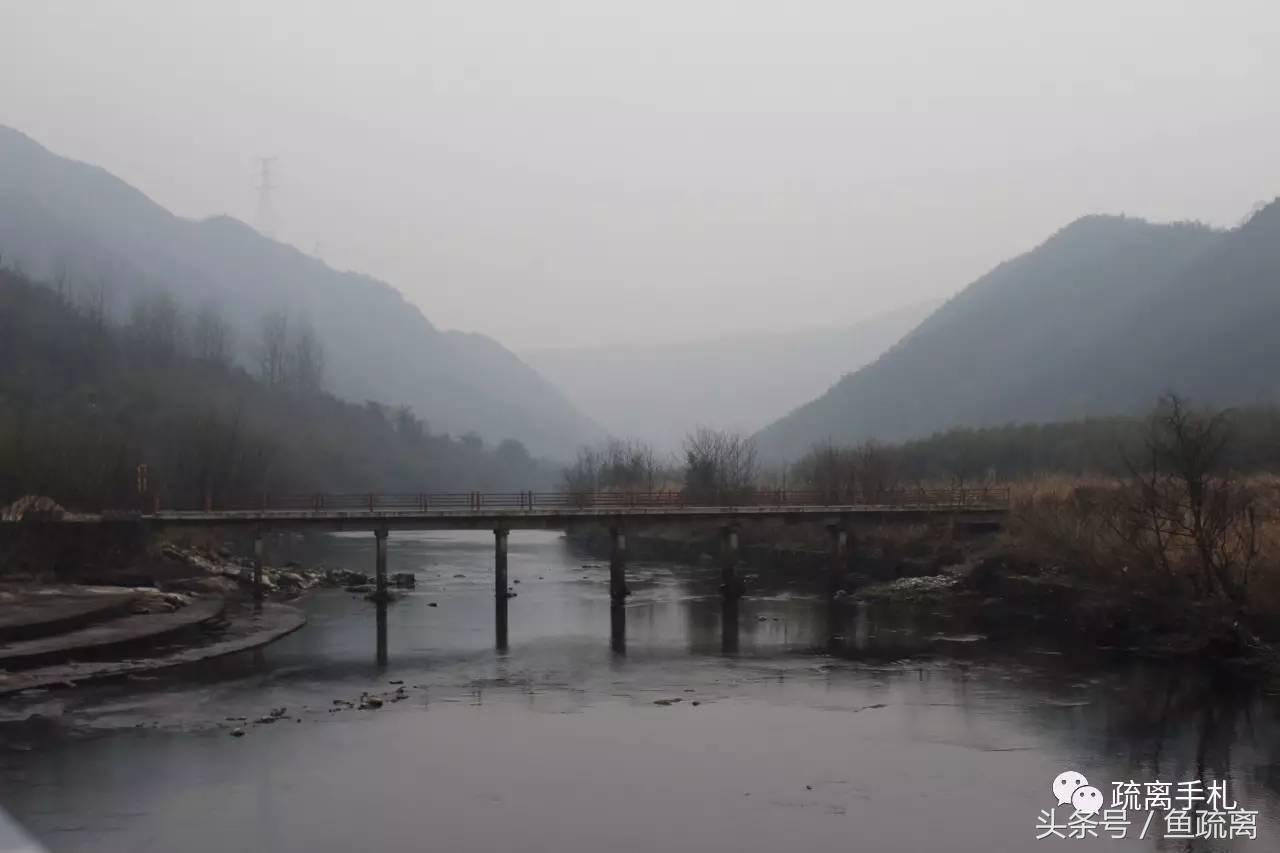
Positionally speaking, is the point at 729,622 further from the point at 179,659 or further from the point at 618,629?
the point at 179,659

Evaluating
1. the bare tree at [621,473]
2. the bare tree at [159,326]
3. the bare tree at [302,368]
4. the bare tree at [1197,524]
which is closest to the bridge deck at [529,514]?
the bare tree at [1197,524]

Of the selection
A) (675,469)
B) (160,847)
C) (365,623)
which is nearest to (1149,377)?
(675,469)

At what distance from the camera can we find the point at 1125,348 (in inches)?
5812

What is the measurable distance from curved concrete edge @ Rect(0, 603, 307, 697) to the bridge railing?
9605mm

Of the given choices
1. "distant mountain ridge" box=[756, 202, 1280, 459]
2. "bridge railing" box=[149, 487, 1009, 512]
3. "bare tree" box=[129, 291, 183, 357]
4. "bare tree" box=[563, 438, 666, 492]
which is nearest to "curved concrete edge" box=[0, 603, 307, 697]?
"bridge railing" box=[149, 487, 1009, 512]

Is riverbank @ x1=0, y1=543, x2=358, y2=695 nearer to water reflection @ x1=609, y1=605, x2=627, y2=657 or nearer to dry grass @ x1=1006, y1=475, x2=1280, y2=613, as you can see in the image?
water reflection @ x1=609, y1=605, x2=627, y2=657

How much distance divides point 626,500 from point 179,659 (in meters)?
37.1

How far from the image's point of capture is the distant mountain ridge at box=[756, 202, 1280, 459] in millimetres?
123188

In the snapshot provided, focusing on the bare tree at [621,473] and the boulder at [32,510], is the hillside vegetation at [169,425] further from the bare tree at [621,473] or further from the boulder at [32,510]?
the bare tree at [621,473]

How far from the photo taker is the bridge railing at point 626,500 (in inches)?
2061

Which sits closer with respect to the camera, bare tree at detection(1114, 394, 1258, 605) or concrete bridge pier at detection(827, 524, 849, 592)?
bare tree at detection(1114, 394, 1258, 605)

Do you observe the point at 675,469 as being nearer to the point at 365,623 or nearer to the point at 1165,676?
the point at 365,623

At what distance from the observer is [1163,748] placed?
2156 centimetres

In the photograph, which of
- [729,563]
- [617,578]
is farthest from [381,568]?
[729,563]
